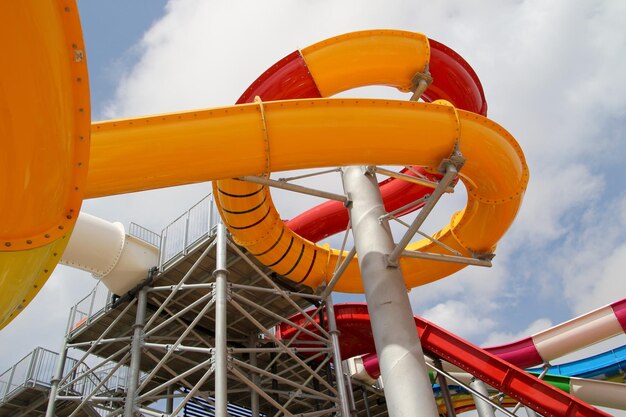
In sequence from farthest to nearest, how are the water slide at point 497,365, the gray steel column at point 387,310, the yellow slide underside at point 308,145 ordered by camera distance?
1. the water slide at point 497,365
2. the gray steel column at point 387,310
3. the yellow slide underside at point 308,145

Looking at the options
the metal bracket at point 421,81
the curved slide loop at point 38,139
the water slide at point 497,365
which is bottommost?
the curved slide loop at point 38,139

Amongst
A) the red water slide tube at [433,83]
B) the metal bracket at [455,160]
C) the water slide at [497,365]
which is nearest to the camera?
the metal bracket at [455,160]

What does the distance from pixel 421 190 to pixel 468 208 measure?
8.98 feet

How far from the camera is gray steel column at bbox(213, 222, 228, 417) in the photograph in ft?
27.8

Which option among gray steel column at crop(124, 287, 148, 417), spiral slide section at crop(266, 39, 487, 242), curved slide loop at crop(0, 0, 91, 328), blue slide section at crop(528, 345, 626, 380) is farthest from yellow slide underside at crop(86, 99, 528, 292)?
blue slide section at crop(528, 345, 626, 380)

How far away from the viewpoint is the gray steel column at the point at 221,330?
8.48 m

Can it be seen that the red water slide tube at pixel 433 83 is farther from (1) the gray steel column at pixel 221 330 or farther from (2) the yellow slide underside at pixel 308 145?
(1) the gray steel column at pixel 221 330

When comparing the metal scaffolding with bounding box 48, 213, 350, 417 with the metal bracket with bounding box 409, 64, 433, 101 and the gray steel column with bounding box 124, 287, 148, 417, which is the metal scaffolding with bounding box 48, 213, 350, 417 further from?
the metal bracket with bounding box 409, 64, 433, 101

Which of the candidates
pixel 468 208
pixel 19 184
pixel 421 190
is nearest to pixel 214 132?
pixel 19 184

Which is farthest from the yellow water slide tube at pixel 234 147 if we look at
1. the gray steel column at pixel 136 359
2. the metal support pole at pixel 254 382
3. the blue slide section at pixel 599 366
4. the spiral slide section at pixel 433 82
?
the blue slide section at pixel 599 366

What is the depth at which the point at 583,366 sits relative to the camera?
1559 centimetres

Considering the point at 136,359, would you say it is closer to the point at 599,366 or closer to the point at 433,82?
the point at 433,82

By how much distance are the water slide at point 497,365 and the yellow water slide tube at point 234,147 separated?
1.96 m

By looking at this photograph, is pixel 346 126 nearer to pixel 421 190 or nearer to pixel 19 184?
pixel 19 184
